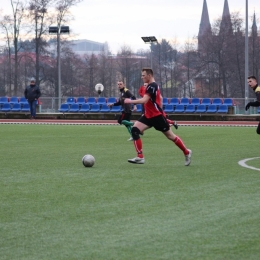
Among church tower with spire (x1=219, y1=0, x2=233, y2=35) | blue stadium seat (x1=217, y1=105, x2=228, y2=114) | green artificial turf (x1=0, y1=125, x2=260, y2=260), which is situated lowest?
green artificial turf (x1=0, y1=125, x2=260, y2=260)

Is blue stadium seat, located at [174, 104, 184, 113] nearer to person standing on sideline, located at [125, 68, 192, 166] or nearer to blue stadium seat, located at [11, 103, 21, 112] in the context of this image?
blue stadium seat, located at [11, 103, 21, 112]

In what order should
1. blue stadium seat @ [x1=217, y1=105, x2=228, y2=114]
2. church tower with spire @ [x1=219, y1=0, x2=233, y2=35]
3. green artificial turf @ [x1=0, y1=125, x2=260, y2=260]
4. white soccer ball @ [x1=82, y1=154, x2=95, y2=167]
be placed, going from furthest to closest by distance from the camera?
church tower with spire @ [x1=219, y1=0, x2=233, y2=35]
blue stadium seat @ [x1=217, y1=105, x2=228, y2=114]
white soccer ball @ [x1=82, y1=154, x2=95, y2=167]
green artificial turf @ [x1=0, y1=125, x2=260, y2=260]

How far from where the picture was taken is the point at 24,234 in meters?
6.68

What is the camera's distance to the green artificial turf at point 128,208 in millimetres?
6024

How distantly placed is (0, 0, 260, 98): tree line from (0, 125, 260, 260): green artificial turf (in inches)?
1774

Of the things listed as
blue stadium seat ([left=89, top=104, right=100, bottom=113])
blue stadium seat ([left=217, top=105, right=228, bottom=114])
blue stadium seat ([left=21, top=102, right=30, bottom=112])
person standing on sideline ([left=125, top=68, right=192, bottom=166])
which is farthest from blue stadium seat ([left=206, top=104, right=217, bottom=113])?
person standing on sideline ([left=125, top=68, right=192, bottom=166])

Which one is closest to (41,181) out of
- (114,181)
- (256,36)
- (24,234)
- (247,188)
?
(114,181)

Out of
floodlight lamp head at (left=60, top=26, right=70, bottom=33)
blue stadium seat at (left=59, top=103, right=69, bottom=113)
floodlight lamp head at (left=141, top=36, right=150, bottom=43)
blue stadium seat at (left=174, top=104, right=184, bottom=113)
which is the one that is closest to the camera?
blue stadium seat at (left=174, top=104, right=184, bottom=113)

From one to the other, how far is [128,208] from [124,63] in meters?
68.4

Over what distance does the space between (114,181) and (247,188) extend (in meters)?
2.09

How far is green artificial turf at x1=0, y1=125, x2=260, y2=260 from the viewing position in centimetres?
602

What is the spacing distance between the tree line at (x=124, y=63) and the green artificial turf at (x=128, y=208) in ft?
148

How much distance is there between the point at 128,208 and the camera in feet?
26.5

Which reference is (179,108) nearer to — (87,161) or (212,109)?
(212,109)
